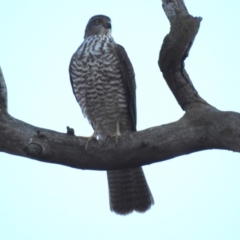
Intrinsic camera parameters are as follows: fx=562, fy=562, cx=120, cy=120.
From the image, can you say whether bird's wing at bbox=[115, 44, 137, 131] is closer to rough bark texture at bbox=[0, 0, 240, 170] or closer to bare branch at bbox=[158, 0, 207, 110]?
bare branch at bbox=[158, 0, 207, 110]

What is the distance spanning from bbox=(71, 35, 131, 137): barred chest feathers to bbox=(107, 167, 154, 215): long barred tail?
0.57 meters

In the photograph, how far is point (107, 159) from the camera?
4.47 metres

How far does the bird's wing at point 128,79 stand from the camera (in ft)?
22.7

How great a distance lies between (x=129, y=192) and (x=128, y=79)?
4.53 feet

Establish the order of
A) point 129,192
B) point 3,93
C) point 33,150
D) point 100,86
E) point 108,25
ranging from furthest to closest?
point 108,25
point 100,86
point 129,192
point 3,93
point 33,150

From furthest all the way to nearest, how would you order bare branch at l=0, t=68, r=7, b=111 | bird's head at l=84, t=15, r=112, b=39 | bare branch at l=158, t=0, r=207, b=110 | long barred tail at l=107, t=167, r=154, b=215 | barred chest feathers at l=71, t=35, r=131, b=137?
bird's head at l=84, t=15, r=112, b=39, barred chest feathers at l=71, t=35, r=131, b=137, long barred tail at l=107, t=167, r=154, b=215, bare branch at l=158, t=0, r=207, b=110, bare branch at l=0, t=68, r=7, b=111

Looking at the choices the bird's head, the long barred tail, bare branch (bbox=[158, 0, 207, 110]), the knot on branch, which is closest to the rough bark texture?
the knot on branch

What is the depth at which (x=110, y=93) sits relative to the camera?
6898 mm

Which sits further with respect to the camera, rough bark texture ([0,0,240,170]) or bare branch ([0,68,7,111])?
bare branch ([0,68,7,111])

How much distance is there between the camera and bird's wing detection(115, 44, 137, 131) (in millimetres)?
6910

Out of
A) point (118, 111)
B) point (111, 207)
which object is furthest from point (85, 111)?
point (111, 207)

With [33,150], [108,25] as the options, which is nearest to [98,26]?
[108,25]

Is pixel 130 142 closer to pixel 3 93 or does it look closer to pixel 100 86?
pixel 3 93

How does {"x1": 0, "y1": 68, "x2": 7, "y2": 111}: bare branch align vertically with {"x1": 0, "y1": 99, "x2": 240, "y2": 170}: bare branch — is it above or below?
above
